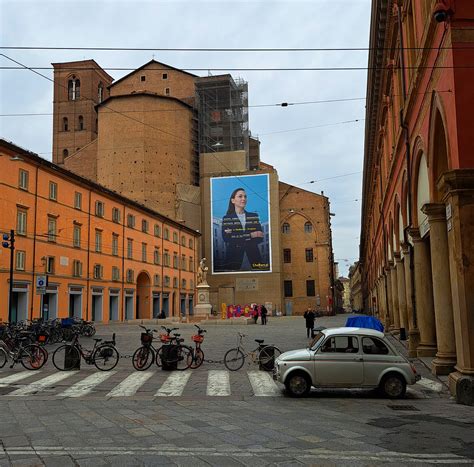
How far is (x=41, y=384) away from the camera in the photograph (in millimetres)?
12766

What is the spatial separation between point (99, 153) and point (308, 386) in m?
66.7

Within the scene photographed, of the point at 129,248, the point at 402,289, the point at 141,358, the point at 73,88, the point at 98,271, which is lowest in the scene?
the point at 141,358

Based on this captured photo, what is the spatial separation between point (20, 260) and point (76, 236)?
8.05m

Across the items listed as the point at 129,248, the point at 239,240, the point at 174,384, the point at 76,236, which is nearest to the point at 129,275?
the point at 129,248

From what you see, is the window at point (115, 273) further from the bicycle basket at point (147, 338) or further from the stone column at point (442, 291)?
the stone column at point (442, 291)

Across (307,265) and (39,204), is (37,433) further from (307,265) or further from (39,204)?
(307,265)

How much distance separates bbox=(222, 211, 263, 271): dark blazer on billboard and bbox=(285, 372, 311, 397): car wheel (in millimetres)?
57969

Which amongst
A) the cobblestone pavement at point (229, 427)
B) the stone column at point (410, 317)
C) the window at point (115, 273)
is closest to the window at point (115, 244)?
the window at point (115, 273)

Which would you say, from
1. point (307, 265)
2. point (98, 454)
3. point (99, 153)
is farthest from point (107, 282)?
point (98, 454)

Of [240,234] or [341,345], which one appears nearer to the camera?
[341,345]

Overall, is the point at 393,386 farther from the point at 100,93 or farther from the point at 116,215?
the point at 100,93

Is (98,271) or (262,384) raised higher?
(98,271)

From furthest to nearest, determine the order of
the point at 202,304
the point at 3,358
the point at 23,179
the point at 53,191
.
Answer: the point at 202,304 → the point at 53,191 → the point at 23,179 → the point at 3,358

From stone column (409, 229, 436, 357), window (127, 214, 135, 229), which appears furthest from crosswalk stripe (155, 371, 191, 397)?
window (127, 214, 135, 229)
